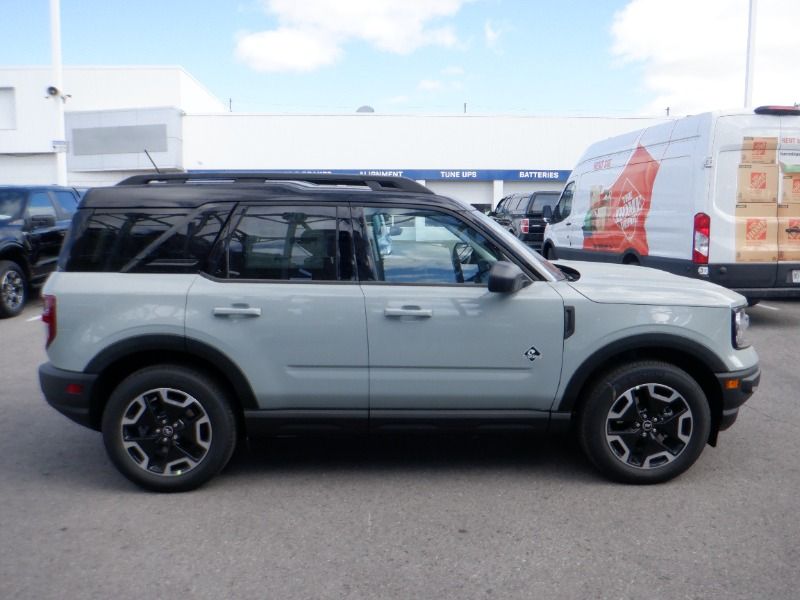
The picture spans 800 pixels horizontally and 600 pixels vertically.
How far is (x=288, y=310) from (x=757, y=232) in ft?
23.0

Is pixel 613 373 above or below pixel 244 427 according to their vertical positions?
above

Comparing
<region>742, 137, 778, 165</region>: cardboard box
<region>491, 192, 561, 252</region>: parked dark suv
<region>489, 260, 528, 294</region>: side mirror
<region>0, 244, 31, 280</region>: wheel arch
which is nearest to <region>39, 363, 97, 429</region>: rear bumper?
<region>489, 260, 528, 294</region>: side mirror

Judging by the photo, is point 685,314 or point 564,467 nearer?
point 685,314

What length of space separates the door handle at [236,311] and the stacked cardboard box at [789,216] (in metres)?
7.33

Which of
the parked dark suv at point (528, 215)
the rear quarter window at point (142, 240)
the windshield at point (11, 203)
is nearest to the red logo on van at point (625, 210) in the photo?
the parked dark suv at point (528, 215)

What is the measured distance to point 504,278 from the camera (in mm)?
4113

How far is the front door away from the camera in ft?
13.9

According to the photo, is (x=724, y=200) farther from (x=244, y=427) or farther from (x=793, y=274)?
(x=244, y=427)

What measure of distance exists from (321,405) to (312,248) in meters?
0.90

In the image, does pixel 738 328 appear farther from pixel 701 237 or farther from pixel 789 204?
pixel 789 204

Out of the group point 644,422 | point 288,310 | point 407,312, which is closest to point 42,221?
point 288,310

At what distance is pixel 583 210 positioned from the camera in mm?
12797

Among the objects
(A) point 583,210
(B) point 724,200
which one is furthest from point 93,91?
(B) point 724,200

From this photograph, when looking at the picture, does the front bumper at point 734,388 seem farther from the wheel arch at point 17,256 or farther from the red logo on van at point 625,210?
the wheel arch at point 17,256
